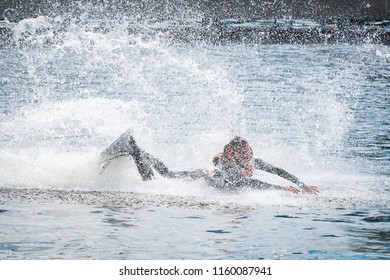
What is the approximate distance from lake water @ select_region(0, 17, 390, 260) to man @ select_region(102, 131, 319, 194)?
0.34 ft

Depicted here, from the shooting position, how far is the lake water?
652 cm

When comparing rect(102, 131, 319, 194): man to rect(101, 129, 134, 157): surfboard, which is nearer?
rect(102, 131, 319, 194): man

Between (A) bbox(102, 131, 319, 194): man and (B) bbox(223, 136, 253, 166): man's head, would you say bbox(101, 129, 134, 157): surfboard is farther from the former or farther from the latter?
(B) bbox(223, 136, 253, 166): man's head

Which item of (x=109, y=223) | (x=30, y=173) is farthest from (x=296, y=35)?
(x=109, y=223)

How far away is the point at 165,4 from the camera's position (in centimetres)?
1349

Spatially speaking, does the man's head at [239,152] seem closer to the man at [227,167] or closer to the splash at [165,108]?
the man at [227,167]

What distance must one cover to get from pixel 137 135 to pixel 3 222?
194 inches

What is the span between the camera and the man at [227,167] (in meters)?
7.98

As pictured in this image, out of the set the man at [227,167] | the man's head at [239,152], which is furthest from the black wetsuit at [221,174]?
the man's head at [239,152]

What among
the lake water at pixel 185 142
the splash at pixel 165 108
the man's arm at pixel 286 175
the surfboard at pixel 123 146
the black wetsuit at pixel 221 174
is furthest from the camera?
the splash at pixel 165 108

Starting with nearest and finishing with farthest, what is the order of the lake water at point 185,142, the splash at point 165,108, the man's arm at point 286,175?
1. the lake water at point 185,142
2. the man's arm at point 286,175
3. the splash at point 165,108

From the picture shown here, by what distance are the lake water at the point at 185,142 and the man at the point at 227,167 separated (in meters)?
0.10

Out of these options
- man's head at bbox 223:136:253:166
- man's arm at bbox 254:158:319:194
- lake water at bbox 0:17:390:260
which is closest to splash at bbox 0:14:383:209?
lake water at bbox 0:17:390:260
